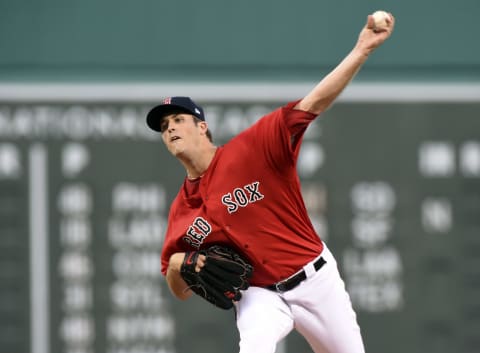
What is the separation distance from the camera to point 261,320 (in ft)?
10.9

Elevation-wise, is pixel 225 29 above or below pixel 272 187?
above

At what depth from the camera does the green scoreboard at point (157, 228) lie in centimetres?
480

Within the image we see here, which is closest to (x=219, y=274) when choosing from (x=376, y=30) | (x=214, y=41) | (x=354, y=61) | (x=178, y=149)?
(x=178, y=149)

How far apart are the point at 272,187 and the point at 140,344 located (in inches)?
68.3

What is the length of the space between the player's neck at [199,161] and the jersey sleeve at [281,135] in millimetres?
157

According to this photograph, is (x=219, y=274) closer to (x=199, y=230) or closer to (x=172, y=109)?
(x=199, y=230)

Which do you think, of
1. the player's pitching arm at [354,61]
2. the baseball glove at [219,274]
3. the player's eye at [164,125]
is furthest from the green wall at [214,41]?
the player's pitching arm at [354,61]

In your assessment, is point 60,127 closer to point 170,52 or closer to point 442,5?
point 170,52

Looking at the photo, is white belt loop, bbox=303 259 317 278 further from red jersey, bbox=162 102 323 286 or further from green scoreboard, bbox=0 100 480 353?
green scoreboard, bbox=0 100 480 353

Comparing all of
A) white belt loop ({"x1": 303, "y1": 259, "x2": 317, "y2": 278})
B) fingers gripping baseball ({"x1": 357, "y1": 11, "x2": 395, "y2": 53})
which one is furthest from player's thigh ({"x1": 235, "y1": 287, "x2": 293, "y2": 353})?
fingers gripping baseball ({"x1": 357, "y1": 11, "x2": 395, "y2": 53})

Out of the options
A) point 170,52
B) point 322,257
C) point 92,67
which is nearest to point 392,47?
point 170,52

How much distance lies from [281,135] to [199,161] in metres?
0.35

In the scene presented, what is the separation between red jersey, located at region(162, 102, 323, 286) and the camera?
3.35 metres

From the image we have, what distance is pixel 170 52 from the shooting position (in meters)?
4.99
